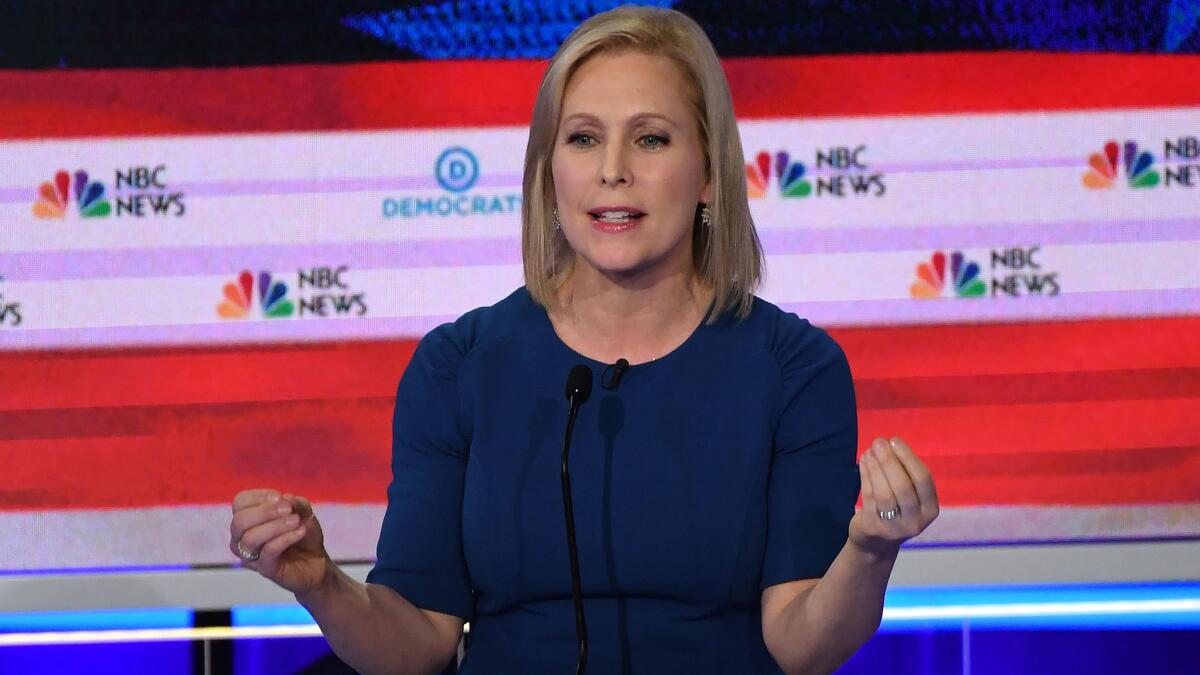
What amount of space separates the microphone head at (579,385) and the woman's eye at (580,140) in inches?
12.2

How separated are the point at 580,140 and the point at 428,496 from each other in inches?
17.9

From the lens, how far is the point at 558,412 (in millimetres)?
1522

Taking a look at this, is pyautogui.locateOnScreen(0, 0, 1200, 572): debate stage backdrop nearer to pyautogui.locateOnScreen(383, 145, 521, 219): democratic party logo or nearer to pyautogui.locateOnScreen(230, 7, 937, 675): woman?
pyautogui.locateOnScreen(383, 145, 521, 219): democratic party logo

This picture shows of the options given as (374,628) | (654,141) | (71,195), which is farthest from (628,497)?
(71,195)

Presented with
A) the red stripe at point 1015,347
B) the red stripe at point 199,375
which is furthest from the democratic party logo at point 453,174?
the red stripe at point 1015,347

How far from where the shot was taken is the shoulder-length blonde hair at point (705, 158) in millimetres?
1549

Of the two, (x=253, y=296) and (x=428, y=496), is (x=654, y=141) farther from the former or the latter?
(x=253, y=296)

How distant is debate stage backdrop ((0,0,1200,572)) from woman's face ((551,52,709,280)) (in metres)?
0.86

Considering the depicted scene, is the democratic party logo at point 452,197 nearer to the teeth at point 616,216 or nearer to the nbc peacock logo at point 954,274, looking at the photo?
the nbc peacock logo at point 954,274

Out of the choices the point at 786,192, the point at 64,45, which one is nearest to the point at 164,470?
the point at 64,45

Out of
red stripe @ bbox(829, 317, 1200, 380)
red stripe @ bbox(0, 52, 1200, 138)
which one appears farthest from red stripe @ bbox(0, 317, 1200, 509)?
red stripe @ bbox(0, 52, 1200, 138)

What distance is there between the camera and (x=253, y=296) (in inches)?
94.3

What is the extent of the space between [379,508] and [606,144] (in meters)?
1.11

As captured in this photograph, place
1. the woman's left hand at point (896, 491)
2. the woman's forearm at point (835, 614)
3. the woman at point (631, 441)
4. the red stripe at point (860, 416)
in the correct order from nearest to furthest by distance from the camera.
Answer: the woman's left hand at point (896, 491) → the woman's forearm at point (835, 614) → the woman at point (631, 441) → the red stripe at point (860, 416)
